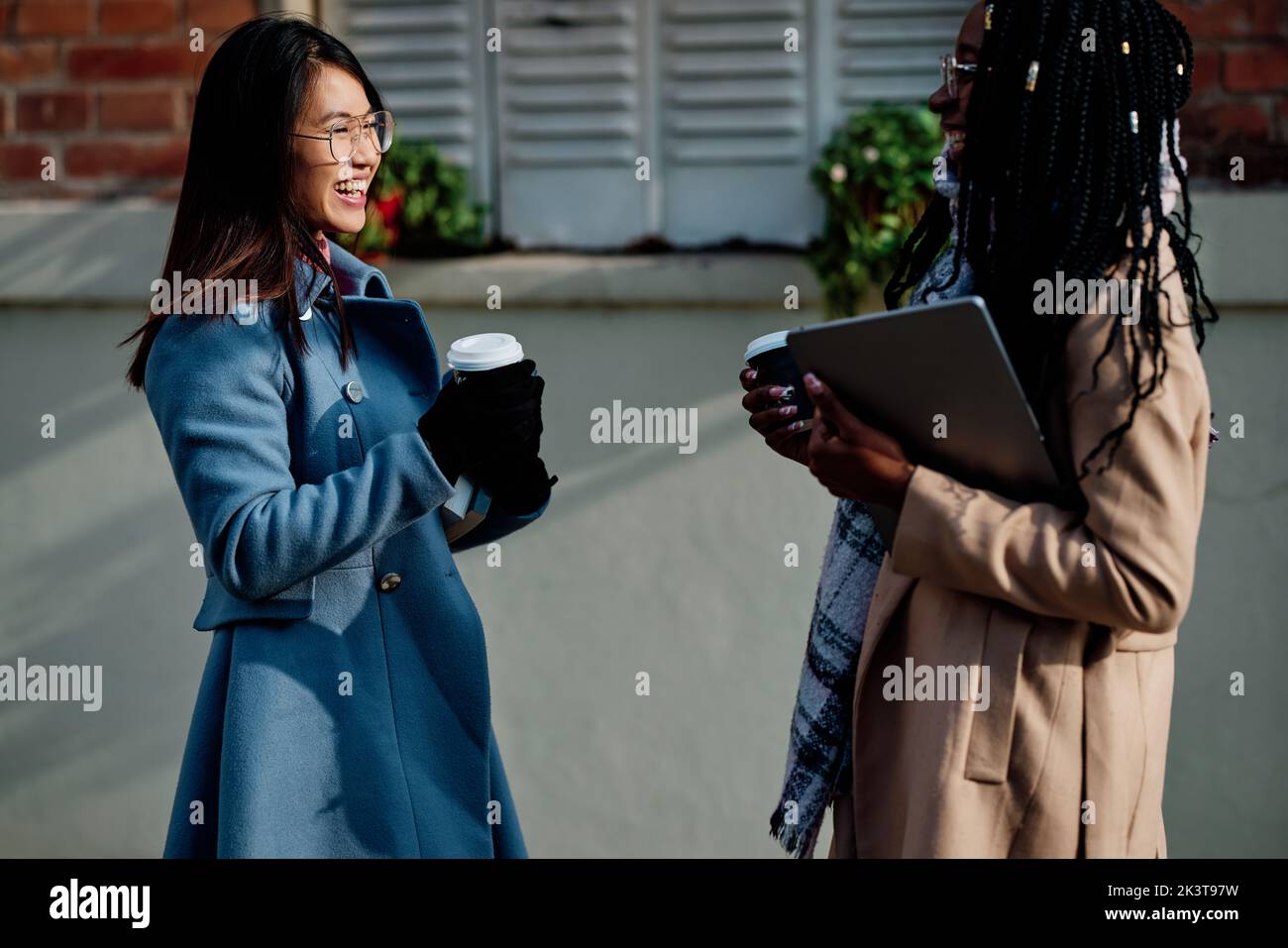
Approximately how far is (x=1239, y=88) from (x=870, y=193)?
89 centimetres

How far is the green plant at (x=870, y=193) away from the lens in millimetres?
3119

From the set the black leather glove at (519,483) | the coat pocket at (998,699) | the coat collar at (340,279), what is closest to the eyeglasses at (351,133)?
the coat collar at (340,279)

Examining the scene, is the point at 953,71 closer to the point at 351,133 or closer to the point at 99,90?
the point at 351,133

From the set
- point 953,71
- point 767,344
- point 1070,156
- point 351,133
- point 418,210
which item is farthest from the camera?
point 418,210

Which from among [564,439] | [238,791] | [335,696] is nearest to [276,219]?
[335,696]

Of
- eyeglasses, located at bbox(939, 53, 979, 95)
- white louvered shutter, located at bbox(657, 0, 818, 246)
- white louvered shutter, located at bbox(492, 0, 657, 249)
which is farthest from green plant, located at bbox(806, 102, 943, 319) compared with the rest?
eyeglasses, located at bbox(939, 53, 979, 95)

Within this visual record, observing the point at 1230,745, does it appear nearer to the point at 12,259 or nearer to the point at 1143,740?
the point at 1143,740

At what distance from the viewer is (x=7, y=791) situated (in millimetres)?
3572

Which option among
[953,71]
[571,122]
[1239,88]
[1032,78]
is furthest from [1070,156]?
[571,122]

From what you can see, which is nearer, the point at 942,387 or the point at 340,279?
the point at 942,387

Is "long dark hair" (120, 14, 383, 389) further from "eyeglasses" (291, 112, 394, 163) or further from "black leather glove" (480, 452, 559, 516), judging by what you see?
"black leather glove" (480, 452, 559, 516)

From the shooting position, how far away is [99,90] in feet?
11.2

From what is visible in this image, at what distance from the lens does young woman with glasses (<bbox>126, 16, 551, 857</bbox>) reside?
1.77 meters

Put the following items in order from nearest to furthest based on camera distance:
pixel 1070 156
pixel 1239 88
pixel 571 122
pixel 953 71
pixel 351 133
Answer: pixel 1070 156, pixel 953 71, pixel 351 133, pixel 1239 88, pixel 571 122
